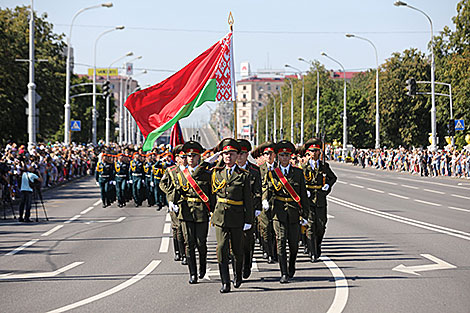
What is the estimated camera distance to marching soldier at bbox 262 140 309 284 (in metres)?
9.88

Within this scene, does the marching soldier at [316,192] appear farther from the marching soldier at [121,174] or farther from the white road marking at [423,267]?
the marching soldier at [121,174]

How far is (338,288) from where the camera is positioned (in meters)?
9.15

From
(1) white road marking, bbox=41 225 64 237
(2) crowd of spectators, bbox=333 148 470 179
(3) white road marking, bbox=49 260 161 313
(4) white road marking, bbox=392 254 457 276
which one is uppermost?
(2) crowd of spectators, bbox=333 148 470 179

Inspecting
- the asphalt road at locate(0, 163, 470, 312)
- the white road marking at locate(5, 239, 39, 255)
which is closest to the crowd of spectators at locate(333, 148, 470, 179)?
the asphalt road at locate(0, 163, 470, 312)

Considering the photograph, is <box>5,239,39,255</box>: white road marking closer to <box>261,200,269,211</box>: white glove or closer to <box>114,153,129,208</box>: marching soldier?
<box>261,200,269,211</box>: white glove

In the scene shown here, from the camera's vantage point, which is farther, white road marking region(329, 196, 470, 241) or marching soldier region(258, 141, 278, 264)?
white road marking region(329, 196, 470, 241)

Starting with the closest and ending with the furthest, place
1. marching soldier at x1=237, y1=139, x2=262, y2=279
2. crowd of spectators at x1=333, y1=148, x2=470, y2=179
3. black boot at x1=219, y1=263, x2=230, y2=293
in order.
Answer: black boot at x1=219, y1=263, x2=230, y2=293
marching soldier at x1=237, y1=139, x2=262, y2=279
crowd of spectators at x1=333, y1=148, x2=470, y2=179

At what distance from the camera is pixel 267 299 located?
27.8 ft

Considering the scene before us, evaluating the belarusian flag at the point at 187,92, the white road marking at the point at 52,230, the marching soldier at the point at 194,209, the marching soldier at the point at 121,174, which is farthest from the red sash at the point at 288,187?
the marching soldier at the point at 121,174

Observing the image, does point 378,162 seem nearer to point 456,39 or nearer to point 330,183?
point 456,39

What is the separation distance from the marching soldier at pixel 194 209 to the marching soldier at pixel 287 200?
851 mm

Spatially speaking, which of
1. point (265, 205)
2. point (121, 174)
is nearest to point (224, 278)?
point (265, 205)

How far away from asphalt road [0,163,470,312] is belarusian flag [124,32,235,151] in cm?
248

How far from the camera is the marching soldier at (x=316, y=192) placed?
1157 cm
